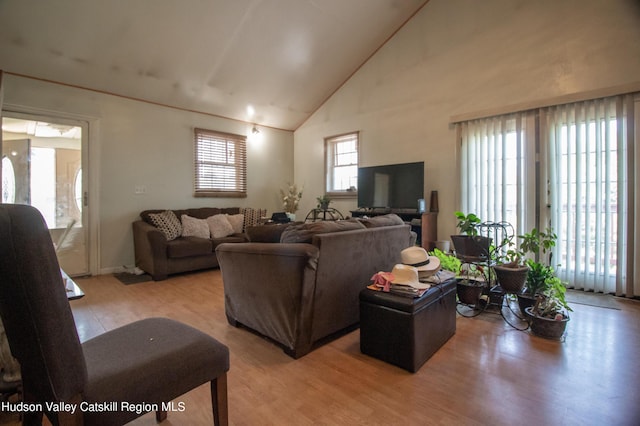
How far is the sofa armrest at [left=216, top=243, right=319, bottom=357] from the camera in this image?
1927 millimetres

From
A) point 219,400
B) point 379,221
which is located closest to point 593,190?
point 379,221

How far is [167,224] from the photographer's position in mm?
4320

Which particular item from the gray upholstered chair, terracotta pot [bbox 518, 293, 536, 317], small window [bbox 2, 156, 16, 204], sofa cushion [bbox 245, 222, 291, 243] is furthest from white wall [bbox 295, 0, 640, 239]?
small window [bbox 2, 156, 16, 204]

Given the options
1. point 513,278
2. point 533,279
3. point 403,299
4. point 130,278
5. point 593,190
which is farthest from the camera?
point 130,278

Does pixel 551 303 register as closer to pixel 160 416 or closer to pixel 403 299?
pixel 403 299

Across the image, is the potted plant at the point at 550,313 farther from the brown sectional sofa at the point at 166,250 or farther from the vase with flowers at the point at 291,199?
the vase with flowers at the point at 291,199

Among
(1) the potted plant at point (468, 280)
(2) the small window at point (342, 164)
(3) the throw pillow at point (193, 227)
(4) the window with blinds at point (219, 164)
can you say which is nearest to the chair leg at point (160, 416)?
(1) the potted plant at point (468, 280)

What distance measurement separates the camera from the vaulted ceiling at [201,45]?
10.8 ft

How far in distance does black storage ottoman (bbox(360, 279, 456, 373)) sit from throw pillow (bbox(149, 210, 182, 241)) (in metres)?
3.26

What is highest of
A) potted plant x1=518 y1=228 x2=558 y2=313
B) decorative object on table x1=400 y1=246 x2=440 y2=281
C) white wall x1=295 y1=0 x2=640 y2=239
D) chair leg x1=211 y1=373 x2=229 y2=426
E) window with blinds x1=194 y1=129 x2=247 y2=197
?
white wall x1=295 y1=0 x2=640 y2=239

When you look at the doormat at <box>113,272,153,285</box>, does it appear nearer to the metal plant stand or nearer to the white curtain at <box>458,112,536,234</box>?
the metal plant stand

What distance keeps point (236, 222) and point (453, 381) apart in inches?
164

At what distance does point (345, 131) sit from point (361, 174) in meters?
1.05

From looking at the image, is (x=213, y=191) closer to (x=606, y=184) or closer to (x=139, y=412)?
(x=139, y=412)
